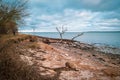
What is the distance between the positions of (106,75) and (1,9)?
12.9 metres

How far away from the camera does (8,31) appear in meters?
22.7

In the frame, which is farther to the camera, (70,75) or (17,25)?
(17,25)

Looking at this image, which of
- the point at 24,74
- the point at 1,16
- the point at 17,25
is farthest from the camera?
the point at 17,25

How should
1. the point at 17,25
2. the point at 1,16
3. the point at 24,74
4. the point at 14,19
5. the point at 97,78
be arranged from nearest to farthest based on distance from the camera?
1. the point at 24,74
2. the point at 97,78
3. the point at 1,16
4. the point at 14,19
5. the point at 17,25

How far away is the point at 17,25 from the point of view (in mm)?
21578

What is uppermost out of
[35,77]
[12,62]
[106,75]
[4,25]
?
[4,25]

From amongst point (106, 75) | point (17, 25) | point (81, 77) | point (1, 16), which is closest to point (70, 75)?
point (81, 77)

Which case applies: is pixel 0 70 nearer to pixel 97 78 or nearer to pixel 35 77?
pixel 35 77

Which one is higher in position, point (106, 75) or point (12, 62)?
point (12, 62)

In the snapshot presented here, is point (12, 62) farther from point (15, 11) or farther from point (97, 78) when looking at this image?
point (15, 11)

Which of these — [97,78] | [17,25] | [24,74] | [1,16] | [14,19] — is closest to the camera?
[24,74]

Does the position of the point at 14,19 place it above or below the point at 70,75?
above

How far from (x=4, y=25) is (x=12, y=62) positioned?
13.5m

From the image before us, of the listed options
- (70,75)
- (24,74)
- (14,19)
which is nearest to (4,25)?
(14,19)
